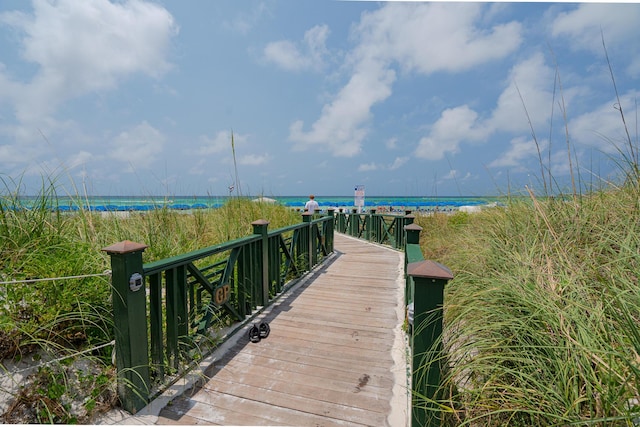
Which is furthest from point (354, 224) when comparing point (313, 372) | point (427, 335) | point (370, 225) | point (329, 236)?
point (427, 335)

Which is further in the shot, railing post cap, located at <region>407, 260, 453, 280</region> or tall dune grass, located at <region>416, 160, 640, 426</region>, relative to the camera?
railing post cap, located at <region>407, 260, 453, 280</region>

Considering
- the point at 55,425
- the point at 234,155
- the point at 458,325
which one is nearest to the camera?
the point at 55,425

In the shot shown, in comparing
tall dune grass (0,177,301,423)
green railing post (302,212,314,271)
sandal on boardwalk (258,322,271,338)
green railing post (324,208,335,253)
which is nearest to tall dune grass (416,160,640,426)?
sandal on boardwalk (258,322,271,338)

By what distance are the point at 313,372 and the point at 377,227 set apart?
26.8 ft

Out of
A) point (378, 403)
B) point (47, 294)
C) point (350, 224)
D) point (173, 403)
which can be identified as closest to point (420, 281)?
point (378, 403)

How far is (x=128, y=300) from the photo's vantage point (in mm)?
2010

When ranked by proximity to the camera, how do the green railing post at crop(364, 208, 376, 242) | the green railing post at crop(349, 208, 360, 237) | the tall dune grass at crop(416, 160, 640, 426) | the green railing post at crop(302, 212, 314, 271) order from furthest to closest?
the green railing post at crop(349, 208, 360, 237) < the green railing post at crop(364, 208, 376, 242) < the green railing post at crop(302, 212, 314, 271) < the tall dune grass at crop(416, 160, 640, 426)

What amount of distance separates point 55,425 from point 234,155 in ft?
12.1

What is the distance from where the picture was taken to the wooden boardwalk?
2105 mm

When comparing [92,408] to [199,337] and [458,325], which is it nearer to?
[199,337]

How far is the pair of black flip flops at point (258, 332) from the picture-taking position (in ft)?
10.5

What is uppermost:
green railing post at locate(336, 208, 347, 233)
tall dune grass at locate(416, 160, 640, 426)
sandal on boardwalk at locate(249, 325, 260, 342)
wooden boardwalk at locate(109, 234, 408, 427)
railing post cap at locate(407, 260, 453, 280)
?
railing post cap at locate(407, 260, 453, 280)

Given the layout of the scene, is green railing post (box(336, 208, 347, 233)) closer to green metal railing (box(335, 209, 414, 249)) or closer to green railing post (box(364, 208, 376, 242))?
green metal railing (box(335, 209, 414, 249))

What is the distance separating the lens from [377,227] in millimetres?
10484
